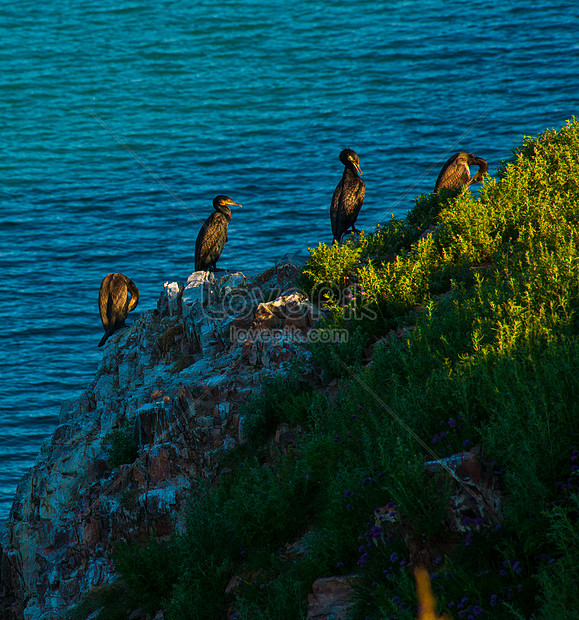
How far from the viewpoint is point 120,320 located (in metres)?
16.2

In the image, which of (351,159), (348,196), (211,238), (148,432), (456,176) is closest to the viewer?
(148,432)

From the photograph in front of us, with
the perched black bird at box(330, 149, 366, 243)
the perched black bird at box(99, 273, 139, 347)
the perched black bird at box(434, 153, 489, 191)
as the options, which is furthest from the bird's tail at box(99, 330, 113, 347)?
the perched black bird at box(434, 153, 489, 191)

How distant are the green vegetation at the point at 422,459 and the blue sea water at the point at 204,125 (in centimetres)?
1190

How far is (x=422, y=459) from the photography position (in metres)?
5.65

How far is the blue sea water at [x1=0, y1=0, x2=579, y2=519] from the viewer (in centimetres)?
2662

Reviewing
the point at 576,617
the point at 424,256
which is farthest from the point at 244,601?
the point at 424,256

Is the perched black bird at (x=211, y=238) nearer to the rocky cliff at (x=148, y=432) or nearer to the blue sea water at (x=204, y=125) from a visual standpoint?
the rocky cliff at (x=148, y=432)

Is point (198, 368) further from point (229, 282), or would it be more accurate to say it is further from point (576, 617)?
point (576, 617)

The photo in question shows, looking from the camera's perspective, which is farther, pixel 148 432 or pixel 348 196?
pixel 348 196

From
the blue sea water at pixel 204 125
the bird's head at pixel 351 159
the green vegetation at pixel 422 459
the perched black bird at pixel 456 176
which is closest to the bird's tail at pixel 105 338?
the blue sea water at pixel 204 125

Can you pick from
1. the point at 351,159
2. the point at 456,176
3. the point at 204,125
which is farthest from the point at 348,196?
the point at 204,125

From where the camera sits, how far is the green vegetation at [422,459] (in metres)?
5.10

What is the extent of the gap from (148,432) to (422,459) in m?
6.22

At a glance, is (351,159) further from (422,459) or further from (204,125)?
(204,125)
